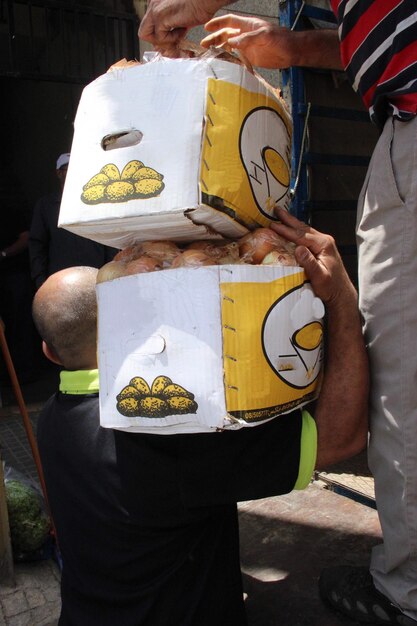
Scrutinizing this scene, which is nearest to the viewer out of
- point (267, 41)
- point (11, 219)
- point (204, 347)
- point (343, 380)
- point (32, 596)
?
point (204, 347)

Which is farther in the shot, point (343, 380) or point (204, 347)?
point (343, 380)

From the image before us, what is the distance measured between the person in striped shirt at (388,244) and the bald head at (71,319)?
0.84 meters

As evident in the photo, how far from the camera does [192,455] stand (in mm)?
1474

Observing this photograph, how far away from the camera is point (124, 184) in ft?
4.60

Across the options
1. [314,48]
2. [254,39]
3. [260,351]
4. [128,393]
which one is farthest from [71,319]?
[314,48]

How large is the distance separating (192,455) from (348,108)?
9.81ft

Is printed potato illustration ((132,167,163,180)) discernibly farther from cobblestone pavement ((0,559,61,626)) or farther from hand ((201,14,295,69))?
cobblestone pavement ((0,559,61,626))

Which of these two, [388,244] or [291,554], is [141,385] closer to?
[388,244]

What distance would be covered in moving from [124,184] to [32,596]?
2.20m

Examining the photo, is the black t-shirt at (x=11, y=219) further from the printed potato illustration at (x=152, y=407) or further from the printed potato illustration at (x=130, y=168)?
the printed potato illustration at (x=152, y=407)

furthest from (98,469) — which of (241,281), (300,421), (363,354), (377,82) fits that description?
(377,82)

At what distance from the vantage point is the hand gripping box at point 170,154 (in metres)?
1.39

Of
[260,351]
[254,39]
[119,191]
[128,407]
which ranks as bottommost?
[128,407]

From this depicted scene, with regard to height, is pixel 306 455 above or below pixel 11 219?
below
